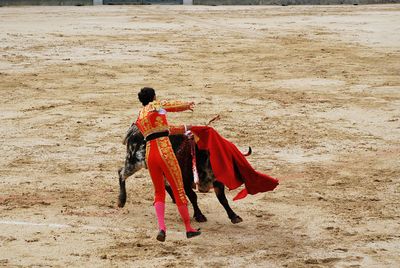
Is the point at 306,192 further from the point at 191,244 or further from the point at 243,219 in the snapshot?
the point at 191,244

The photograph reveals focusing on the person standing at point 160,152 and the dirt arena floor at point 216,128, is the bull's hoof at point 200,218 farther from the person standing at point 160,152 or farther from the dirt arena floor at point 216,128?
the person standing at point 160,152

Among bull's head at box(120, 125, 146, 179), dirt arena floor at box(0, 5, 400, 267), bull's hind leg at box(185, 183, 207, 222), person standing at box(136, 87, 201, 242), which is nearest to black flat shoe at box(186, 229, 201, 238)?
person standing at box(136, 87, 201, 242)

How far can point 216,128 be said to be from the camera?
12.2 m

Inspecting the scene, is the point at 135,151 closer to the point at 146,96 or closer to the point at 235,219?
the point at 146,96

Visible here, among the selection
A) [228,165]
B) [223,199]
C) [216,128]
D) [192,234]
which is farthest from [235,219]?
[216,128]

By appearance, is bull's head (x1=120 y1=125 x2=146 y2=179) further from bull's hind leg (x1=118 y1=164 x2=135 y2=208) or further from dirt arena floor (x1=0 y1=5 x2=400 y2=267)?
dirt arena floor (x1=0 y1=5 x2=400 y2=267)

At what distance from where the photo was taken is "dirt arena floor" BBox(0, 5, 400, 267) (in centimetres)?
773

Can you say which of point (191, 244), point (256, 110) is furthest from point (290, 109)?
point (191, 244)

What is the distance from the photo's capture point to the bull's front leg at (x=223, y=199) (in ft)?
26.3

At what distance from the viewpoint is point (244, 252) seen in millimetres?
7559

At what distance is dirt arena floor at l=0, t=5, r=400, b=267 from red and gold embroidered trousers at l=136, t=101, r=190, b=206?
0.54m

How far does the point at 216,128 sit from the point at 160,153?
4.79 metres

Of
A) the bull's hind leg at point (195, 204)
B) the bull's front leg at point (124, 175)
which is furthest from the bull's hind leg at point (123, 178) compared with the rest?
the bull's hind leg at point (195, 204)

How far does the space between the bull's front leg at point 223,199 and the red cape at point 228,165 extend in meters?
0.12
